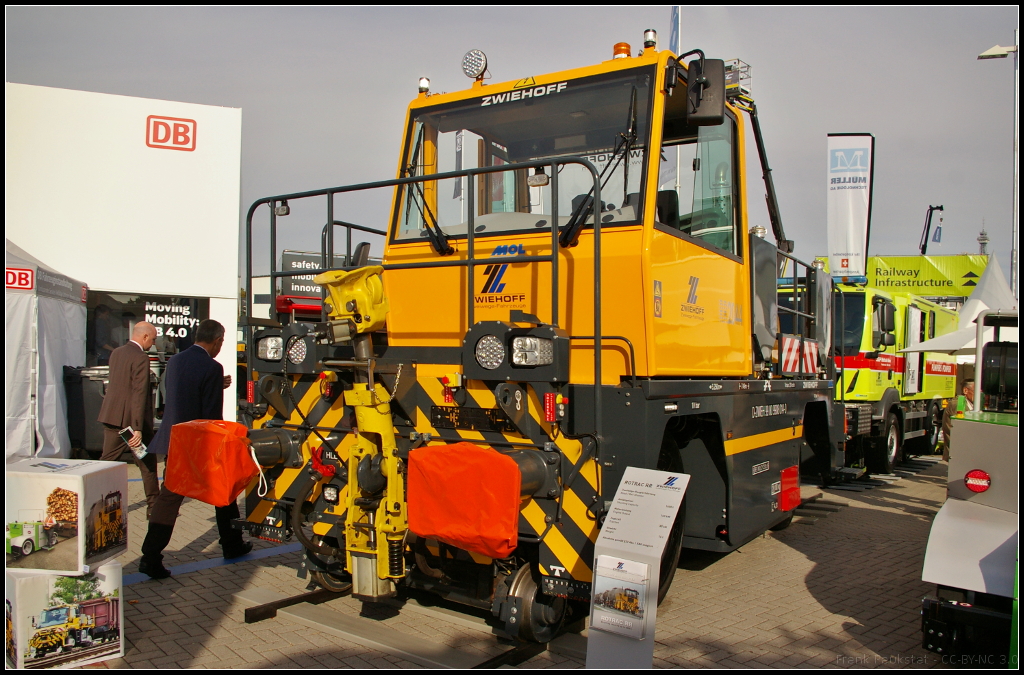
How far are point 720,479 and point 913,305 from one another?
10.7 m

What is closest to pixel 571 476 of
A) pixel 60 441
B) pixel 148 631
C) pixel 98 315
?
pixel 148 631

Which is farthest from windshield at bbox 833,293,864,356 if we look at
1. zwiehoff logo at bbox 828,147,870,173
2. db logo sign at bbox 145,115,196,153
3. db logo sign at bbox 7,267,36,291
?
db logo sign at bbox 7,267,36,291

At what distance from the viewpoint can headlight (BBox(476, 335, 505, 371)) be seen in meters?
3.96

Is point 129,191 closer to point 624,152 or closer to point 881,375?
point 624,152

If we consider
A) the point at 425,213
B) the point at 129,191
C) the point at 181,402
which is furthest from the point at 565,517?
the point at 129,191

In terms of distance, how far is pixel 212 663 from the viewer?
407 centimetres

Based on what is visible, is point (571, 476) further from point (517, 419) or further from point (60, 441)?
point (60, 441)

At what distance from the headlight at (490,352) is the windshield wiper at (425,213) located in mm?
1188

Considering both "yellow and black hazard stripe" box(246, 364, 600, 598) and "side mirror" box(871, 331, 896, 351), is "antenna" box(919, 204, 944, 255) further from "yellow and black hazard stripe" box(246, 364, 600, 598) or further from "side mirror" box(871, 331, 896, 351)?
"yellow and black hazard stripe" box(246, 364, 600, 598)

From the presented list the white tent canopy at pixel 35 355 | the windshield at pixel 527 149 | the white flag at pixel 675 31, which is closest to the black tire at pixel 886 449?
the white flag at pixel 675 31

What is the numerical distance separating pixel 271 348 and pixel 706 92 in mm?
3162

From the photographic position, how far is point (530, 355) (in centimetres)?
389

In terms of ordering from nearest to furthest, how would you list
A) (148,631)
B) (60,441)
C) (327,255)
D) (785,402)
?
1. (148,631)
2. (327,255)
3. (785,402)
4. (60,441)

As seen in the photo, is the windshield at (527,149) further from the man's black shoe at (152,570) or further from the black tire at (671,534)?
the man's black shoe at (152,570)
